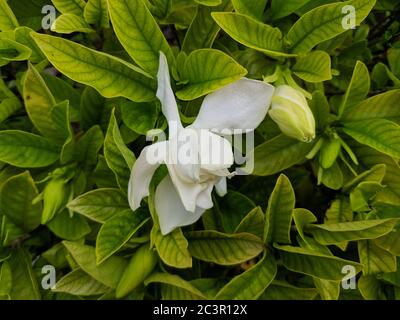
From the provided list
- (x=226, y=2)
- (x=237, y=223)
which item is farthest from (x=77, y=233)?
(x=226, y=2)

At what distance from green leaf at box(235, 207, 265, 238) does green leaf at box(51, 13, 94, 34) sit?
11.7 inches

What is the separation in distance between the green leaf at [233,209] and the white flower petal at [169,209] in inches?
4.3

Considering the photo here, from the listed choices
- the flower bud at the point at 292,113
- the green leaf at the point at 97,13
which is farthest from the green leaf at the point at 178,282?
the green leaf at the point at 97,13

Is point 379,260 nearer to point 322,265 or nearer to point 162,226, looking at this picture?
point 322,265

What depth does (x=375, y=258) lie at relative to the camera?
0.71 meters

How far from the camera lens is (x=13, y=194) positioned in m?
0.68

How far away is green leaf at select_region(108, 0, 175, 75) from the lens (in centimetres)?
58

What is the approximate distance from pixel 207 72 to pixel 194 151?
10 cm

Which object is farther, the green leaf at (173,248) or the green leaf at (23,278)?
the green leaf at (23,278)

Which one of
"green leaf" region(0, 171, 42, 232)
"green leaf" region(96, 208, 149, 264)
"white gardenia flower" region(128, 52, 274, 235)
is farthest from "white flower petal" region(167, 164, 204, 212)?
"green leaf" region(0, 171, 42, 232)

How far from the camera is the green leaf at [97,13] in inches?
25.7

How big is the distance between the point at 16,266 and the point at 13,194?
4.5 inches

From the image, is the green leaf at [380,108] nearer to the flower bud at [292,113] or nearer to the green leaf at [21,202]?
the flower bud at [292,113]

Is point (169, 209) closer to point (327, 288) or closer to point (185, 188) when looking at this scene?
point (185, 188)
